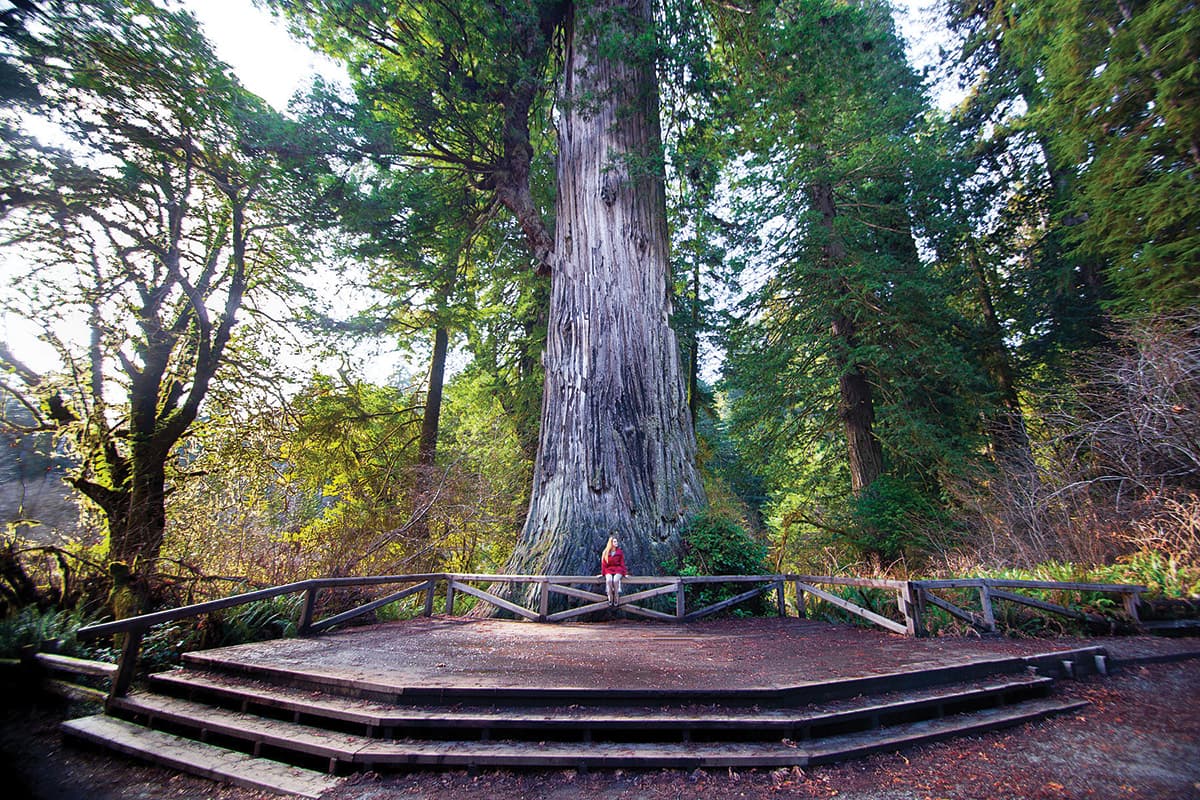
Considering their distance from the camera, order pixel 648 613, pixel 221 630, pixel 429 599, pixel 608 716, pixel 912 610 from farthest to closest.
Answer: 1. pixel 429 599
2. pixel 648 613
3. pixel 912 610
4. pixel 221 630
5. pixel 608 716

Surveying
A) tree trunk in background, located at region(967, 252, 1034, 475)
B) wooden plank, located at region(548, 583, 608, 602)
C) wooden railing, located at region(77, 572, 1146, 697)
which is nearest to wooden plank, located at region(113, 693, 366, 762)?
wooden railing, located at region(77, 572, 1146, 697)

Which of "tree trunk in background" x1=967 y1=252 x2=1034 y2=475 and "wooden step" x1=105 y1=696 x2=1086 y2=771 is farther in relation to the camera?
"tree trunk in background" x1=967 y1=252 x2=1034 y2=475

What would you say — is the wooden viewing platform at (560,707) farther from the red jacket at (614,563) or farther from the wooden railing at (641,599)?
the red jacket at (614,563)

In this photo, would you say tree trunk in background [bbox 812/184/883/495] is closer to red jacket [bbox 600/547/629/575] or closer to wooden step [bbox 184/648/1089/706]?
red jacket [bbox 600/547/629/575]

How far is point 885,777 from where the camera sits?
2848 mm

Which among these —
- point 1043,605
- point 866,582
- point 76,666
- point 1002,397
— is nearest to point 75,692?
point 76,666

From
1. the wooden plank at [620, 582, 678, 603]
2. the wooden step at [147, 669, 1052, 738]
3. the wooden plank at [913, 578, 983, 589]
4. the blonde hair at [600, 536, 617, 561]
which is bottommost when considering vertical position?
the wooden step at [147, 669, 1052, 738]

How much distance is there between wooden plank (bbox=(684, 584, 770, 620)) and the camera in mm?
7191

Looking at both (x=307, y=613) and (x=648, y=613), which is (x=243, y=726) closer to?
(x=307, y=613)

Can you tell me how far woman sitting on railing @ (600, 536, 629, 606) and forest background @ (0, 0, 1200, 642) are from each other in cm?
132

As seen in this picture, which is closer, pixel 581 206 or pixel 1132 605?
pixel 1132 605

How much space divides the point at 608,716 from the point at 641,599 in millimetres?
3943

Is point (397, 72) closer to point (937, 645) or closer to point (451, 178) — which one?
point (451, 178)

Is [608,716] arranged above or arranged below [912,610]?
below
